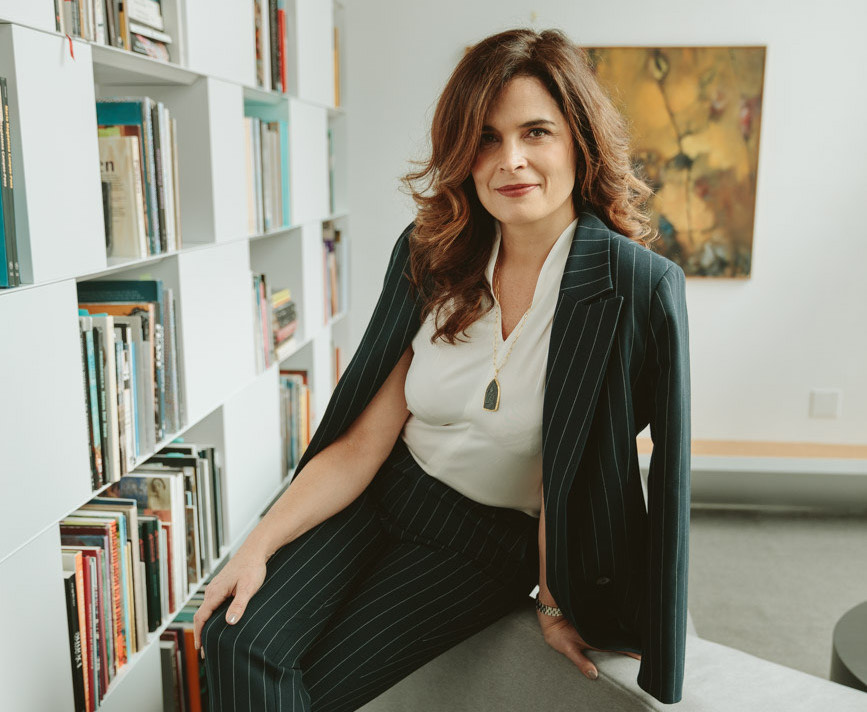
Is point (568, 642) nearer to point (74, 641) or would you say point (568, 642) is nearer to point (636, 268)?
point (636, 268)

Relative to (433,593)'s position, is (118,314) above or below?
above

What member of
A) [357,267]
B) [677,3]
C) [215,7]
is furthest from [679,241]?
[215,7]

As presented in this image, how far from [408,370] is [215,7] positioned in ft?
3.75

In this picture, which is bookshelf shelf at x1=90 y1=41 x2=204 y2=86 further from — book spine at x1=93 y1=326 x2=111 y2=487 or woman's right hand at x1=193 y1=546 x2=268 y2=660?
woman's right hand at x1=193 y1=546 x2=268 y2=660

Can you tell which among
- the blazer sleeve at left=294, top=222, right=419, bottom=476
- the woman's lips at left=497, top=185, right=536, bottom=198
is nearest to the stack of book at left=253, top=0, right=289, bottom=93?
the blazer sleeve at left=294, top=222, right=419, bottom=476

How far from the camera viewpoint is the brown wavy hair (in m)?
1.32

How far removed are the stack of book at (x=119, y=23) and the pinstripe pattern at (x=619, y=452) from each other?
3.05ft

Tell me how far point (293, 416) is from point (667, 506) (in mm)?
1930

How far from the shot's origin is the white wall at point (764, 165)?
3314 mm

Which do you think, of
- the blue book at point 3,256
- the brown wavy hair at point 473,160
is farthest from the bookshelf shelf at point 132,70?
the brown wavy hair at point 473,160

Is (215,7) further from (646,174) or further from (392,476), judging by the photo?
(646,174)

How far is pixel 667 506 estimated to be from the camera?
1.18 meters

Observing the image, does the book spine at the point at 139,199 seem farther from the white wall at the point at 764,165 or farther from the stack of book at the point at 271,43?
the white wall at the point at 764,165

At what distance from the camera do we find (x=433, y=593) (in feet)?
4.41
